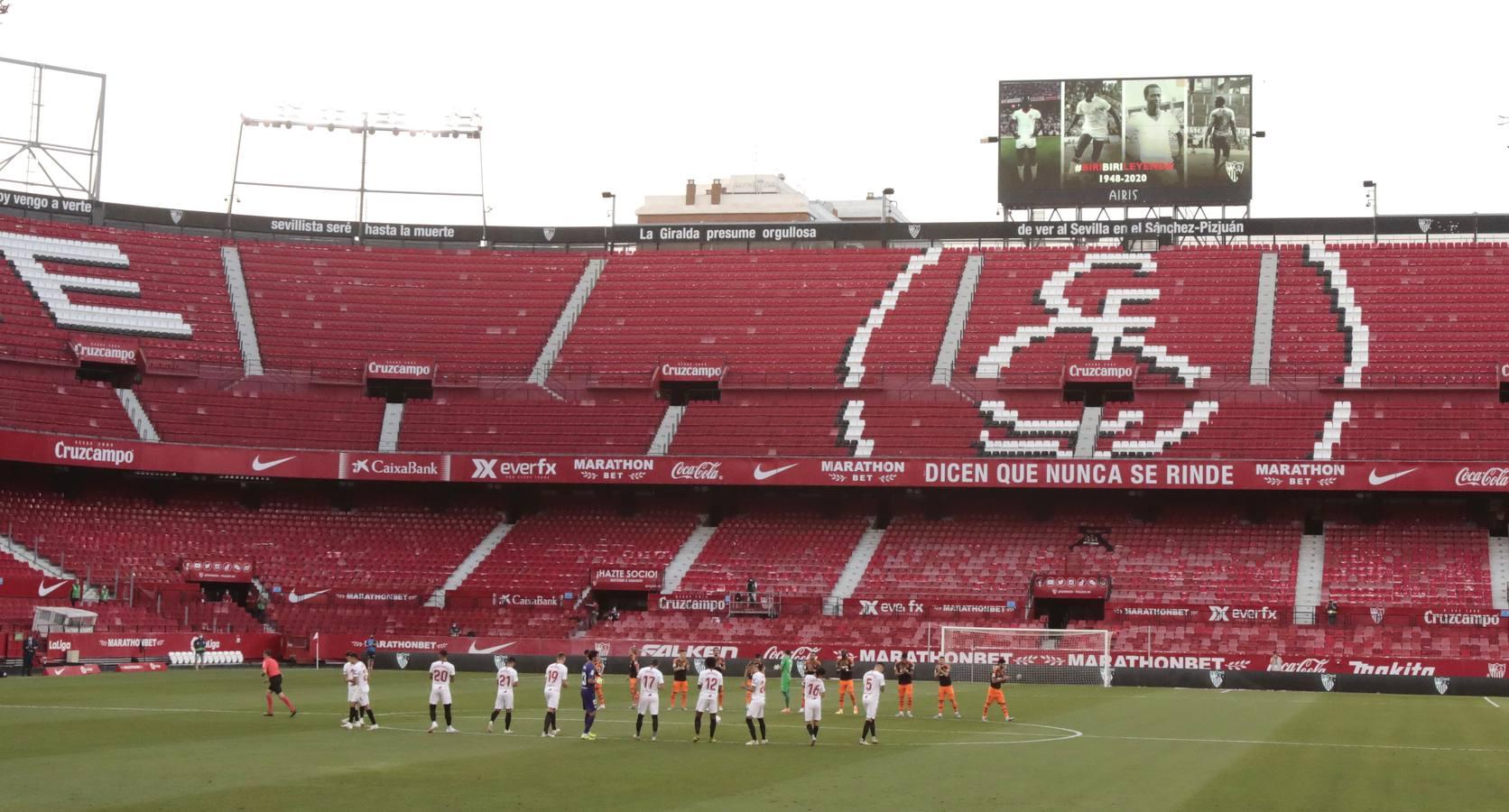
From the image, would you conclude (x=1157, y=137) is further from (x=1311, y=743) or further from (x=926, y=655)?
(x=1311, y=743)

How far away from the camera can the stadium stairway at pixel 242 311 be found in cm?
7525

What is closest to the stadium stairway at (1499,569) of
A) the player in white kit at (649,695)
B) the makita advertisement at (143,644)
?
the player in white kit at (649,695)

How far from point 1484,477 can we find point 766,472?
2745 cm

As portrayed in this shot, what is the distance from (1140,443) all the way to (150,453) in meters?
40.5

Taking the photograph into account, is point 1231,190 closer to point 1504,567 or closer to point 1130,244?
point 1130,244

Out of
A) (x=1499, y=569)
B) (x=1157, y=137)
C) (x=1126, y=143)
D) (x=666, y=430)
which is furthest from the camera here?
(x=1126, y=143)

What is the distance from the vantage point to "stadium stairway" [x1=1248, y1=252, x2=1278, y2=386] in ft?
229

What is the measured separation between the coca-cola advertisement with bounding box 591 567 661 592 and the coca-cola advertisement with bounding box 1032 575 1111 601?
14962 millimetres

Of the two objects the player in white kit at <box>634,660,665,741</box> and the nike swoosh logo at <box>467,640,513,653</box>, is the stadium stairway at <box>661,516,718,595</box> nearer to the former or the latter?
the nike swoosh logo at <box>467,640,513,653</box>

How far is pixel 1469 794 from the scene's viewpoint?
25219 millimetres

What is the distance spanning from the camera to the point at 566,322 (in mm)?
78688

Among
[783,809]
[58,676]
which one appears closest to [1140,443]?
[58,676]

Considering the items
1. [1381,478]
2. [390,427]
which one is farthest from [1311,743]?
[390,427]

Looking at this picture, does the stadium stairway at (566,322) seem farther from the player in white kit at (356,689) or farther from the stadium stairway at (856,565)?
the player in white kit at (356,689)
